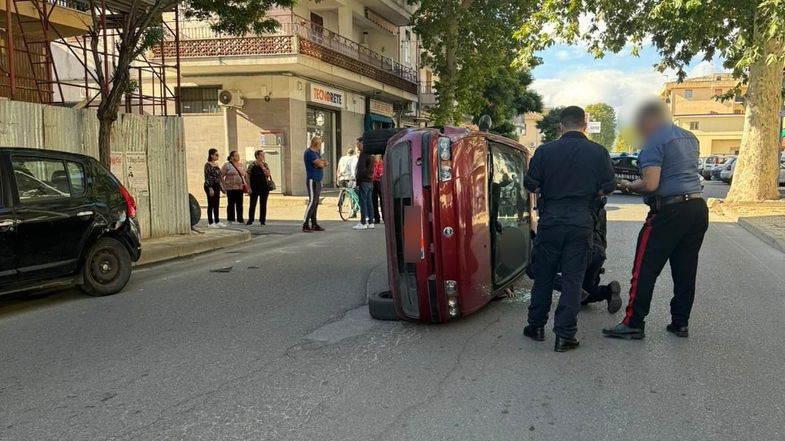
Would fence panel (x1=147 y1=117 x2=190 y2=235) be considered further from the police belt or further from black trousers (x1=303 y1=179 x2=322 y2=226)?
the police belt

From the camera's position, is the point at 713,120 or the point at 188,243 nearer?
the point at 188,243

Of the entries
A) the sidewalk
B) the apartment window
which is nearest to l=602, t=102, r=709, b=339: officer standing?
the sidewalk

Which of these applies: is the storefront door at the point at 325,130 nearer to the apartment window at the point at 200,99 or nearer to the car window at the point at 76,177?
the apartment window at the point at 200,99

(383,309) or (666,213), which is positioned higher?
(666,213)

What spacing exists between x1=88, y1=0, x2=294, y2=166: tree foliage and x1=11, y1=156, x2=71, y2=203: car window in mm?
3073

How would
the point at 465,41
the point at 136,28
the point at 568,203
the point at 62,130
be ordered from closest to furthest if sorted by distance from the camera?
the point at 568,203, the point at 62,130, the point at 136,28, the point at 465,41

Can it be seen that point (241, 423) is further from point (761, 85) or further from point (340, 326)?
point (761, 85)

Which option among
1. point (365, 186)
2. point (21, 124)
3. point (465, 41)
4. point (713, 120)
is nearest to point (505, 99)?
point (465, 41)

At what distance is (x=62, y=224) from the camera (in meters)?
6.23

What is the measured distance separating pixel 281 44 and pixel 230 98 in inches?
120

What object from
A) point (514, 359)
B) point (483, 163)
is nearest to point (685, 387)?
point (514, 359)

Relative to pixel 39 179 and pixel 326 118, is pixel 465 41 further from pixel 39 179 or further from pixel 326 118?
pixel 39 179

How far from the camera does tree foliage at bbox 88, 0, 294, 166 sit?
9297mm

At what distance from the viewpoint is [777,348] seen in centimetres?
457
